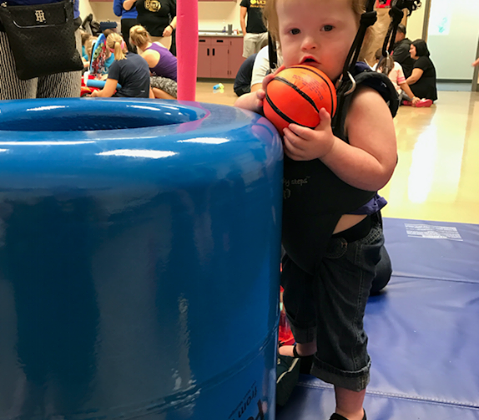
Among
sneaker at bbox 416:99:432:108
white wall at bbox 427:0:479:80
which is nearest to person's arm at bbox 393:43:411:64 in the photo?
sneaker at bbox 416:99:432:108

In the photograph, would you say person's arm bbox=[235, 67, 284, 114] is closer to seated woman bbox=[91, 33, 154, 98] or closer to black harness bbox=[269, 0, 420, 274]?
black harness bbox=[269, 0, 420, 274]

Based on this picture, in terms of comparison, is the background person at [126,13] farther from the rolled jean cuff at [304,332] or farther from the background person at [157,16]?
the rolled jean cuff at [304,332]

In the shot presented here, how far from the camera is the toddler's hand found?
69 centimetres

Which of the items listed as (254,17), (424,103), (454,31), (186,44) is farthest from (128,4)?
(454,31)

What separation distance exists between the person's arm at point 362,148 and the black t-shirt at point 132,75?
10.1 feet

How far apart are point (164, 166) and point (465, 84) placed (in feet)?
38.6

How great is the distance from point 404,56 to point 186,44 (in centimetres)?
714

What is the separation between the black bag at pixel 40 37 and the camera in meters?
1.53

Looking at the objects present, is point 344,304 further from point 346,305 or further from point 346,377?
point 346,377

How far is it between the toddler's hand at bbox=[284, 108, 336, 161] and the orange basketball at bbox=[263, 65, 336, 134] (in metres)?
0.01

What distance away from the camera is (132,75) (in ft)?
11.9

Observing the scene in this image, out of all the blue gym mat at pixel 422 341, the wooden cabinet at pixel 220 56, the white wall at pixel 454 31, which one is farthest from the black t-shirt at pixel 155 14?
the white wall at pixel 454 31

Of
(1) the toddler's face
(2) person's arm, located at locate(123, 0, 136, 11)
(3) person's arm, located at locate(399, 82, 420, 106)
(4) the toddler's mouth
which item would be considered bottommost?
(3) person's arm, located at locate(399, 82, 420, 106)

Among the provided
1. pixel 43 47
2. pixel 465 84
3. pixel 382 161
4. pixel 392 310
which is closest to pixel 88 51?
pixel 43 47
